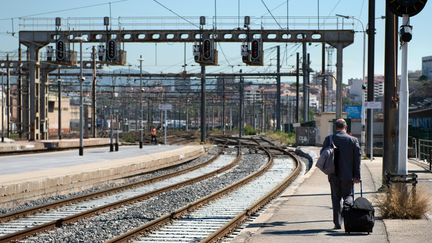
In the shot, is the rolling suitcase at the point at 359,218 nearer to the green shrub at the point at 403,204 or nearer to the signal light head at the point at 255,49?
the green shrub at the point at 403,204

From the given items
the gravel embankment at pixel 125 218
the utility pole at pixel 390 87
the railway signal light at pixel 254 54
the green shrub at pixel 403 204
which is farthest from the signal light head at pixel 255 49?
the green shrub at pixel 403 204

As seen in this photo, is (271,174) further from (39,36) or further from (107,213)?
(39,36)

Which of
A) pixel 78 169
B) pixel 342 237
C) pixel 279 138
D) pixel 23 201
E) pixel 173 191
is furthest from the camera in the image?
pixel 279 138

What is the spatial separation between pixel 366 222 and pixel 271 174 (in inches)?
794

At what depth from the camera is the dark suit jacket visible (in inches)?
476

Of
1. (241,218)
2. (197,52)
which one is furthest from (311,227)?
(197,52)

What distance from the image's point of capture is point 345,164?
12078mm

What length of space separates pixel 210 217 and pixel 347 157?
15.7 feet

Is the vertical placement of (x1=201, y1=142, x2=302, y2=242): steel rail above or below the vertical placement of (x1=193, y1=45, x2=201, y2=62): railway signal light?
below

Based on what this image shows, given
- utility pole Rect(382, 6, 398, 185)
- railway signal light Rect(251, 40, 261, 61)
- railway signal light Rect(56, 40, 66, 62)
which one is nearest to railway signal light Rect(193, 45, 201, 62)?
railway signal light Rect(251, 40, 261, 61)

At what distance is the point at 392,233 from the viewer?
465 inches

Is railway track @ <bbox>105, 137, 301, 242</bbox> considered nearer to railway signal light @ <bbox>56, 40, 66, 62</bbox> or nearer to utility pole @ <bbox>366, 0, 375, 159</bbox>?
utility pole @ <bbox>366, 0, 375, 159</bbox>

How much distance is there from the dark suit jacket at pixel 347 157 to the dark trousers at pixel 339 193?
0.14 metres

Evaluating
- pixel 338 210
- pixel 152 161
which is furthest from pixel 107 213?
pixel 152 161
